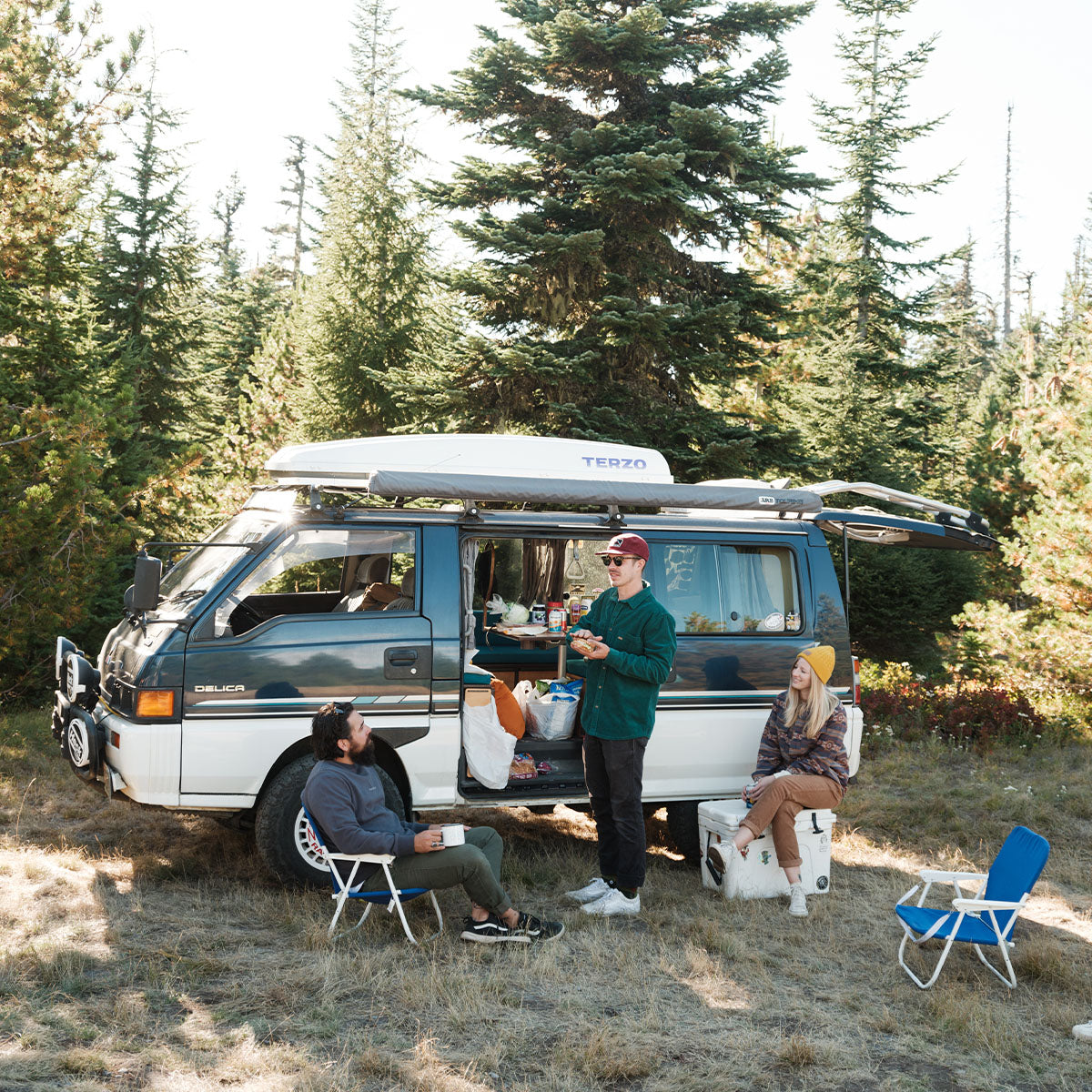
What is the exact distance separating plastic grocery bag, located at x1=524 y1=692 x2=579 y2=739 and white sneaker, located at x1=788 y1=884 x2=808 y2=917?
1.76 metres

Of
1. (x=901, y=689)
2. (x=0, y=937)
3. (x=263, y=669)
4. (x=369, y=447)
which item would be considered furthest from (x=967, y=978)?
(x=901, y=689)

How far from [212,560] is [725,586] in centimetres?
332

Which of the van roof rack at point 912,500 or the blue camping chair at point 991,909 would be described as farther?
the van roof rack at point 912,500

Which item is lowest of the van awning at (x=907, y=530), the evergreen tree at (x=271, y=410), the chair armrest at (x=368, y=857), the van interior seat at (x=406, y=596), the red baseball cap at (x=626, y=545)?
the chair armrest at (x=368, y=857)

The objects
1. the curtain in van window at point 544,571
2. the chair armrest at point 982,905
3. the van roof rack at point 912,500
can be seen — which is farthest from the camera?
the curtain in van window at point 544,571

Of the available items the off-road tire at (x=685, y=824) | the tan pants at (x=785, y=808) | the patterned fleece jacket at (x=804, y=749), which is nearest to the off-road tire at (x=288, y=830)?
the off-road tire at (x=685, y=824)

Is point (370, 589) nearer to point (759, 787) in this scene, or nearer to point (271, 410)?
point (759, 787)

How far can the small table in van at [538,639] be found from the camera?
283 inches

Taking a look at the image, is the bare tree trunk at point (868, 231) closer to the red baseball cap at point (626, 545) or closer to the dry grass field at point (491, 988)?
the dry grass field at point (491, 988)

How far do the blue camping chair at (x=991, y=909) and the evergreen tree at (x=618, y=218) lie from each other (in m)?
7.47

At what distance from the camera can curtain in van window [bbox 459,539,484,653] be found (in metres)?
6.36

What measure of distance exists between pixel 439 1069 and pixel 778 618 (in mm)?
3920

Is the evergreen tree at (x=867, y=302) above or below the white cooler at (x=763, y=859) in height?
above

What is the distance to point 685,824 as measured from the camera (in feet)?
22.4
